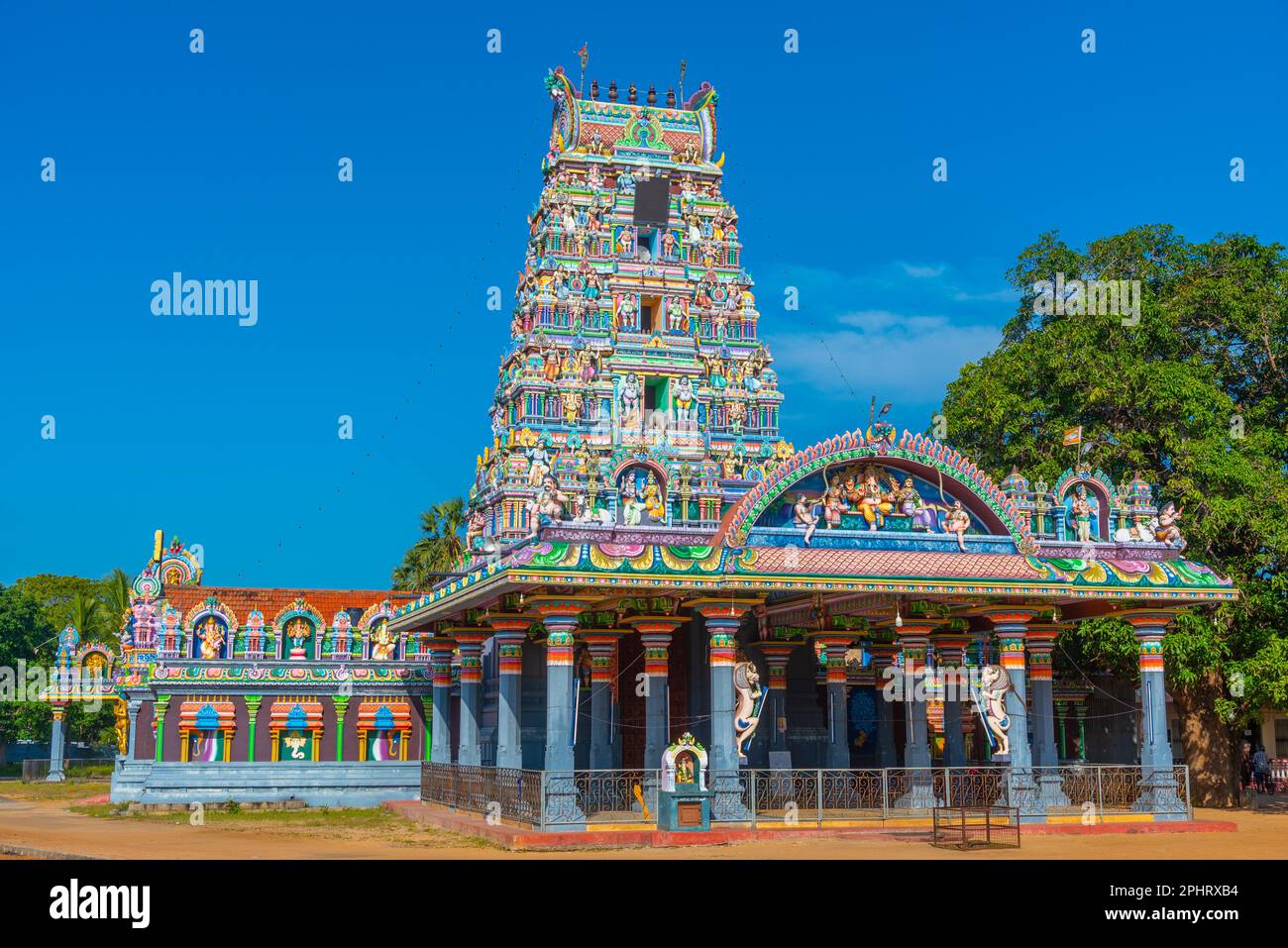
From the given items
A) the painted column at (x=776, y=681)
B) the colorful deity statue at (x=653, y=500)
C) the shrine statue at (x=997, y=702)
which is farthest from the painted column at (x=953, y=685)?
the colorful deity statue at (x=653, y=500)

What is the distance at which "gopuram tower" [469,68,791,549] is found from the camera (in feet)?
118

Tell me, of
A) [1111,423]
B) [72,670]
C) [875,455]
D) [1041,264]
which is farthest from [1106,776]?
[72,670]

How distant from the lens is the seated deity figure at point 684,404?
3612 cm

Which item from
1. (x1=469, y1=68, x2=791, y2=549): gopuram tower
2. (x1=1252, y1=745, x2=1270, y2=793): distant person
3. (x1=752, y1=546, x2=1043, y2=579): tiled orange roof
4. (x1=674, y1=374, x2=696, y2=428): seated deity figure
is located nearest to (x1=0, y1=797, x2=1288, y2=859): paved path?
(x1=752, y1=546, x2=1043, y2=579): tiled orange roof

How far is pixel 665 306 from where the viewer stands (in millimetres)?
37469

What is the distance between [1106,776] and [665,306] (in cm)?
1686

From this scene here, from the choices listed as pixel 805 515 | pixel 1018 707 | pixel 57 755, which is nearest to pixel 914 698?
pixel 1018 707

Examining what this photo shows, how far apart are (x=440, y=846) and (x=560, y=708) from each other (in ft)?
9.74

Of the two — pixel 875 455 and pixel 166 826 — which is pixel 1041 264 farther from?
pixel 166 826

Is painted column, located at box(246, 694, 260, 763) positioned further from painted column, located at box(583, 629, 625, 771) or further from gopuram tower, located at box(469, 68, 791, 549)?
painted column, located at box(583, 629, 625, 771)

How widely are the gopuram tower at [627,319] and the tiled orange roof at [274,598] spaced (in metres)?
3.24

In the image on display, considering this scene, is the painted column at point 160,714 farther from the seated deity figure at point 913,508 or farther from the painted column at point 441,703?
the seated deity figure at point 913,508

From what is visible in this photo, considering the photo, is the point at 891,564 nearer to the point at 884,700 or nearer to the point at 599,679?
the point at 599,679

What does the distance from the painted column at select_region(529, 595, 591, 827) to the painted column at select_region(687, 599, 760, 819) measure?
227 centimetres
